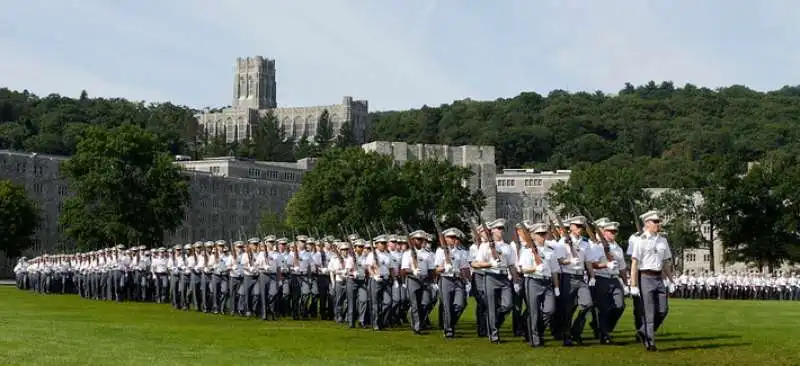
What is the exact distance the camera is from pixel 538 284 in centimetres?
2703

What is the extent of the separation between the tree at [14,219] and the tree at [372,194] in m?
21.7

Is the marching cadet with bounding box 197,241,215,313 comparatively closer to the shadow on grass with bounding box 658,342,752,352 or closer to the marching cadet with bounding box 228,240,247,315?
the marching cadet with bounding box 228,240,247,315

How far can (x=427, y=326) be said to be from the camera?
3372 cm

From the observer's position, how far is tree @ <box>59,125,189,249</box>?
344 ft

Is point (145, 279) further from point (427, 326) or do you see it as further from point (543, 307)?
point (543, 307)

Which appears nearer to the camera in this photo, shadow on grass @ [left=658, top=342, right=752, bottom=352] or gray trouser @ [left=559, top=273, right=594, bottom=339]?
shadow on grass @ [left=658, top=342, right=752, bottom=352]

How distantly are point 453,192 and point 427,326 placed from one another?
87.3m

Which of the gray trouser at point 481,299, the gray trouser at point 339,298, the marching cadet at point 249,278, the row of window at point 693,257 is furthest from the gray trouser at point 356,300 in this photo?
the row of window at point 693,257

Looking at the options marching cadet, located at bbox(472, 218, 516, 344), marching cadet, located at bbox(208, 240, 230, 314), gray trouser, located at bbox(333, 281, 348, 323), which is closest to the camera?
marching cadet, located at bbox(472, 218, 516, 344)

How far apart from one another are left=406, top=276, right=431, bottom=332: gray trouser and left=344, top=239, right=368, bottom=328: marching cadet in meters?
2.78

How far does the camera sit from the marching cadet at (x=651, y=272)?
2509cm

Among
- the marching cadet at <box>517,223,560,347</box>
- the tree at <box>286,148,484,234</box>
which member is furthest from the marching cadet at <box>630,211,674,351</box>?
the tree at <box>286,148,484,234</box>

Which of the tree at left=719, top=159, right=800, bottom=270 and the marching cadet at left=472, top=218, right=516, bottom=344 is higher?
the tree at left=719, top=159, right=800, bottom=270

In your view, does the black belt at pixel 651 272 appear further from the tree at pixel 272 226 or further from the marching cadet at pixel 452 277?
the tree at pixel 272 226
